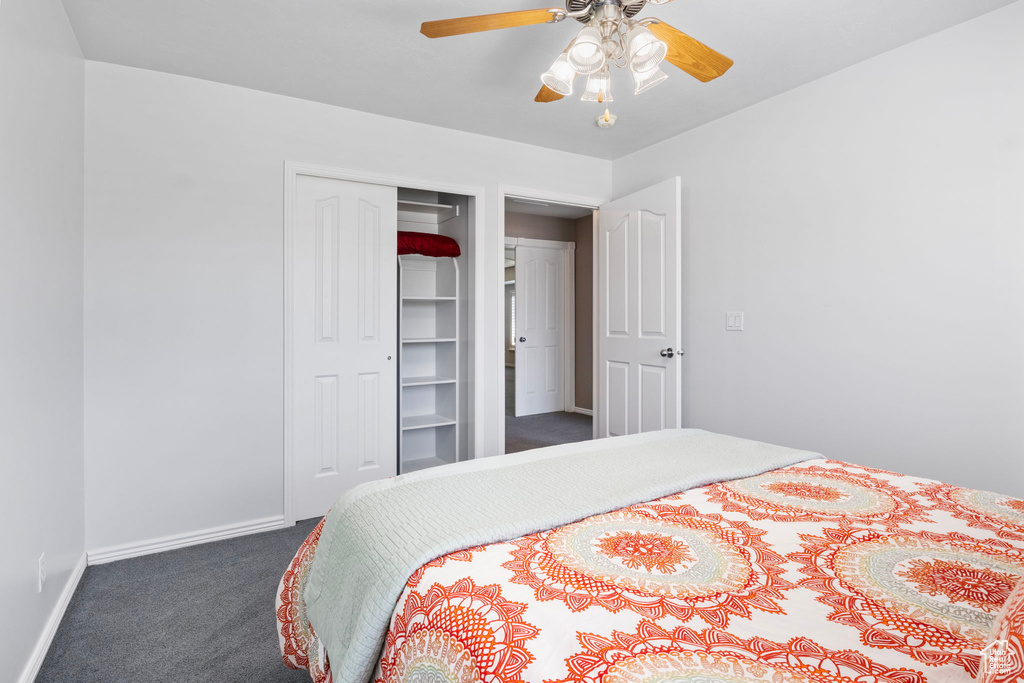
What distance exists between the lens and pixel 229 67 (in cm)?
257

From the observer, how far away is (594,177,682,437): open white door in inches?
128

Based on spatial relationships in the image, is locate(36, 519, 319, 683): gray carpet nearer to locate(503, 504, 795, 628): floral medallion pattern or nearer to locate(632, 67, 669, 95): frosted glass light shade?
locate(503, 504, 795, 628): floral medallion pattern

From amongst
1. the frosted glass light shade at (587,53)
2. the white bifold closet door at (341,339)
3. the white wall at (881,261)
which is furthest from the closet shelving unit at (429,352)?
the frosted glass light shade at (587,53)

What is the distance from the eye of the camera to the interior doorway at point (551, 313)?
19.9 ft

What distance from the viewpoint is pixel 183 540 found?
8.75ft

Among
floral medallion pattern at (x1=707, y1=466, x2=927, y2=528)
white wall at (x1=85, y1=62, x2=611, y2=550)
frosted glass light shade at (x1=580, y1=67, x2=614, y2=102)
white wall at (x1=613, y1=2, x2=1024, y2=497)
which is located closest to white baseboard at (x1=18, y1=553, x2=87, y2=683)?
white wall at (x1=85, y1=62, x2=611, y2=550)

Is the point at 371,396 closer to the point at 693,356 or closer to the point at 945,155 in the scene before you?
the point at 693,356

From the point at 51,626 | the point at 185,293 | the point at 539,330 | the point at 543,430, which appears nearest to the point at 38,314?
the point at 185,293

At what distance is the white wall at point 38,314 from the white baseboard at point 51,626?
3 centimetres

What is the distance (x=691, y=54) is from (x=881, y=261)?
146 cm

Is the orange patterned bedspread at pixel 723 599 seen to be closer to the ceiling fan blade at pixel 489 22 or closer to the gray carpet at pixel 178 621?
the gray carpet at pixel 178 621

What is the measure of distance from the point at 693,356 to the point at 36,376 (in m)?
3.24

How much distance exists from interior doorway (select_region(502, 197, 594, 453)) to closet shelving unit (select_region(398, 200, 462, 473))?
1922 millimetres

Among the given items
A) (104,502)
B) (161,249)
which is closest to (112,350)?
(161,249)
